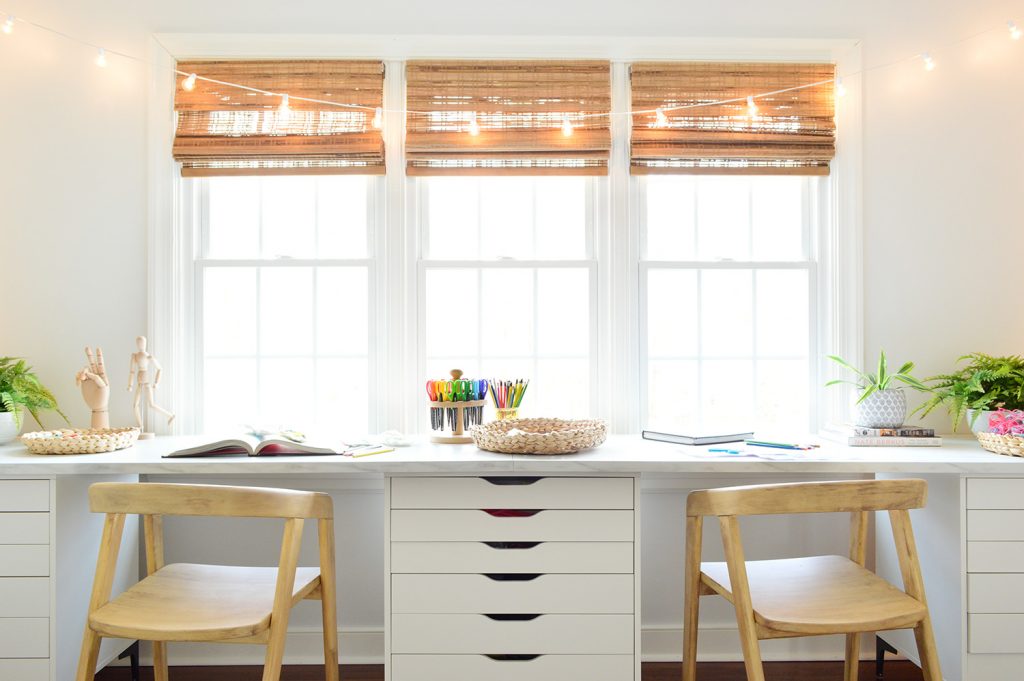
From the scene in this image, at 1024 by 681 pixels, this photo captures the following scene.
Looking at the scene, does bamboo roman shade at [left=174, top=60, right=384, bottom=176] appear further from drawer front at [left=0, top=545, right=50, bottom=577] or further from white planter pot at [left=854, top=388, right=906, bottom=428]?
white planter pot at [left=854, top=388, right=906, bottom=428]

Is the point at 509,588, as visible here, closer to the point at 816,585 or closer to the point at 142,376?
the point at 816,585

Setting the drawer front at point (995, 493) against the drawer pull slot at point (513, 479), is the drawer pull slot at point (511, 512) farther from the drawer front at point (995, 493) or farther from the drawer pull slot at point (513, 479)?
the drawer front at point (995, 493)

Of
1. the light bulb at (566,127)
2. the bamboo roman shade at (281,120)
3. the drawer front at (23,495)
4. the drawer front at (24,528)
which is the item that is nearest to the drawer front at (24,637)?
the drawer front at (24,528)

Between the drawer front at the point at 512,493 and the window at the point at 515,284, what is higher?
the window at the point at 515,284

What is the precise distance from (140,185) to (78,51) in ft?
1.96

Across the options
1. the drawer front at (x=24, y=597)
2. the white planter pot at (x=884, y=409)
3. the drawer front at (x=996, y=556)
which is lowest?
the drawer front at (x=24, y=597)

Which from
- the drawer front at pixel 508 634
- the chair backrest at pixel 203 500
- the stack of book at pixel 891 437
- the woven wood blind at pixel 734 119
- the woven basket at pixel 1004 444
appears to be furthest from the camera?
the woven wood blind at pixel 734 119

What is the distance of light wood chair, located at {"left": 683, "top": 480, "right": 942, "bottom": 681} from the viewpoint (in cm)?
169

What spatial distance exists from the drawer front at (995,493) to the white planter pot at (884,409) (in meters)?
0.41

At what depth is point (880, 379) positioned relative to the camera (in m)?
2.56

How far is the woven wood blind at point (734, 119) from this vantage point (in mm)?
2773

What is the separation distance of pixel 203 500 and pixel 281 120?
171 centimetres

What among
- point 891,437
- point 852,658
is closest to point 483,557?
point 852,658

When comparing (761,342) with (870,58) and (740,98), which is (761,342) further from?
(870,58)
